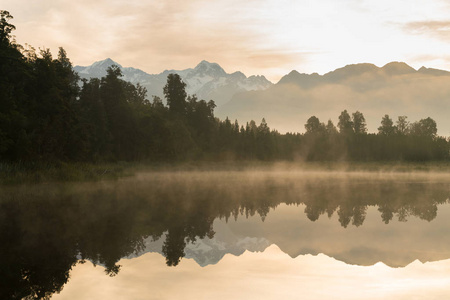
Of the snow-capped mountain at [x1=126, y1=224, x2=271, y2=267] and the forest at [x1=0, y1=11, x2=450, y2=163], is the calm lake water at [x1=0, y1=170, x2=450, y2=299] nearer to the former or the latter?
the snow-capped mountain at [x1=126, y1=224, x2=271, y2=267]

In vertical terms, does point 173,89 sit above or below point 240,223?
above

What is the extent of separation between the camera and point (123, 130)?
90.7 meters

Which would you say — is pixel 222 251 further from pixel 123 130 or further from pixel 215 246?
pixel 123 130

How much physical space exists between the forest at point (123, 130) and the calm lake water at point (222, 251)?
977 inches

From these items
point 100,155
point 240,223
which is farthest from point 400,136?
point 240,223

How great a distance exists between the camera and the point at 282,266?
12.4m

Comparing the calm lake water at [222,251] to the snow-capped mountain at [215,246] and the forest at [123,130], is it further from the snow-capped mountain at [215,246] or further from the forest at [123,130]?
the forest at [123,130]

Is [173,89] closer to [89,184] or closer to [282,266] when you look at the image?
[89,184]

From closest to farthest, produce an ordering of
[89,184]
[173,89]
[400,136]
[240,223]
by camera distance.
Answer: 1. [240,223]
2. [89,184]
3. [173,89]
4. [400,136]

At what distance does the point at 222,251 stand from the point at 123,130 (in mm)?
79519

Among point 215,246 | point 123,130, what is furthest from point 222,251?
point 123,130

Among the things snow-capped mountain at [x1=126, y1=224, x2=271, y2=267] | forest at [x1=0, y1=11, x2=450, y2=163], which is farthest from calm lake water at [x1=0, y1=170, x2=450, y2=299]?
forest at [x1=0, y1=11, x2=450, y2=163]

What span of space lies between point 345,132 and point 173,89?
93246mm

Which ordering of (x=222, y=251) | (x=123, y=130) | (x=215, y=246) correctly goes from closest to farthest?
(x=222, y=251)
(x=215, y=246)
(x=123, y=130)
